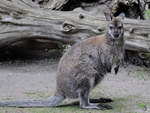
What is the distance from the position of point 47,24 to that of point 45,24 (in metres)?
0.06

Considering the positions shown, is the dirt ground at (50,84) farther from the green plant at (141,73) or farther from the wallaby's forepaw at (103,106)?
the wallaby's forepaw at (103,106)

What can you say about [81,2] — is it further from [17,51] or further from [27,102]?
[27,102]

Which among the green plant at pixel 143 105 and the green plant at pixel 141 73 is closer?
the green plant at pixel 143 105

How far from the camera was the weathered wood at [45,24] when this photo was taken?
9117 millimetres

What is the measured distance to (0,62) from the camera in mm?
10180

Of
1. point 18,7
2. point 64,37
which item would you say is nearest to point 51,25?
point 64,37

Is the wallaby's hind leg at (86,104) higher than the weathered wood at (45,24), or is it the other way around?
the weathered wood at (45,24)

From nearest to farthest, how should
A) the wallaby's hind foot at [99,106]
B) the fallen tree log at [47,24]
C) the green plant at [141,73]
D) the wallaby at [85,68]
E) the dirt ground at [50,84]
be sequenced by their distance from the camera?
the wallaby at [85,68] → the wallaby's hind foot at [99,106] → the dirt ground at [50,84] → the green plant at [141,73] → the fallen tree log at [47,24]

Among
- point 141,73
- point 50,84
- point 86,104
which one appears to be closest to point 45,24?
point 50,84

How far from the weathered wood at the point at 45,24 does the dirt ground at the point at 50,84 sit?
2.69 ft

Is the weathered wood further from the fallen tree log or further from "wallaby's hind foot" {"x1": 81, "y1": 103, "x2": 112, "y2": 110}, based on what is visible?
"wallaby's hind foot" {"x1": 81, "y1": 103, "x2": 112, "y2": 110}

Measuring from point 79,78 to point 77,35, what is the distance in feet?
11.3

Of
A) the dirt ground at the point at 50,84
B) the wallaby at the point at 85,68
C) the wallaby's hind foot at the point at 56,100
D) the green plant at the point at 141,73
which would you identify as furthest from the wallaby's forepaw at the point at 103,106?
the green plant at the point at 141,73

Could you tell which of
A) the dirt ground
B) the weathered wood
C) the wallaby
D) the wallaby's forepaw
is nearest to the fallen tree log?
the weathered wood
